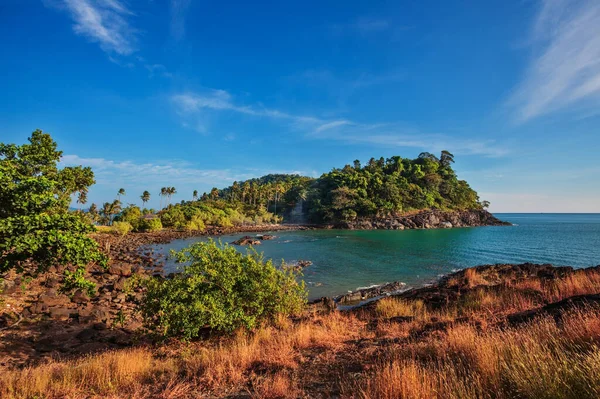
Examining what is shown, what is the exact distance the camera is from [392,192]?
110m

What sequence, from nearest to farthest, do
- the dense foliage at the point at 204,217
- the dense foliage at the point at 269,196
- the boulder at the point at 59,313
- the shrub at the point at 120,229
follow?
the boulder at the point at 59,313 < the shrub at the point at 120,229 < the dense foliage at the point at 204,217 < the dense foliage at the point at 269,196

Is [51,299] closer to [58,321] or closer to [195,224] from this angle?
[58,321]

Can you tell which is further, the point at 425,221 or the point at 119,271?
the point at 425,221

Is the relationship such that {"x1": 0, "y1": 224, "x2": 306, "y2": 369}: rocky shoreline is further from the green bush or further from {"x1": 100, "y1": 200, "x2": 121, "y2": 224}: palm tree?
{"x1": 100, "y1": 200, "x2": 121, "y2": 224}: palm tree

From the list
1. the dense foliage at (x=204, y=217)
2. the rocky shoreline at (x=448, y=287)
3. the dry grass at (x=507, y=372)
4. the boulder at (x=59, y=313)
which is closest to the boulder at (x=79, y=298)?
the boulder at (x=59, y=313)

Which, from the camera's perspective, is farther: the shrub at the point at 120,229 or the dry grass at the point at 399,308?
the shrub at the point at 120,229

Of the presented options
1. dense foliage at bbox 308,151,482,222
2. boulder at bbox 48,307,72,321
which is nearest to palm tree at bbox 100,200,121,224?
dense foliage at bbox 308,151,482,222

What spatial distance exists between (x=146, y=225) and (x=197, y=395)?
74693 millimetres

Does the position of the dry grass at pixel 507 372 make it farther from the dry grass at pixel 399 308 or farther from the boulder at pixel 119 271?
the boulder at pixel 119 271

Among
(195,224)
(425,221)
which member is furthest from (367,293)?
(425,221)

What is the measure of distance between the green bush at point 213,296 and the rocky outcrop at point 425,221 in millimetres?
84254

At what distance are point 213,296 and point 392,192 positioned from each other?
10797 centimetres

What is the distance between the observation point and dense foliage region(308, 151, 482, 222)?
105812 mm

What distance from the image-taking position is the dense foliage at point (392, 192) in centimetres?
10581
